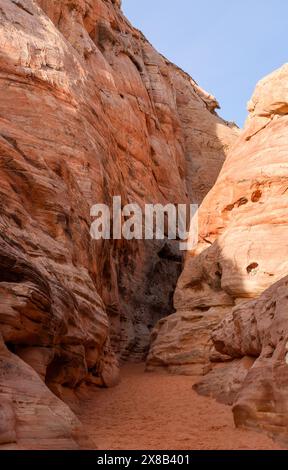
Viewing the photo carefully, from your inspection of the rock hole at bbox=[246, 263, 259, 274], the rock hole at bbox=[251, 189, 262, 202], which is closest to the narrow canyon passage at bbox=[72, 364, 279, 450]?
the rock hole at bbox=[246, 263, 259, 274]

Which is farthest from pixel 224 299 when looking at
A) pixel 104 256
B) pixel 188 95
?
pixel 188 95

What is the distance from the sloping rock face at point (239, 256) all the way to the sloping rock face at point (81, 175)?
2.78 metres

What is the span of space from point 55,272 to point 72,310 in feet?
3.13

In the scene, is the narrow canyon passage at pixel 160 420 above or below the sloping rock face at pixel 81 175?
below

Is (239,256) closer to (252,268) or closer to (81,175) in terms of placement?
(252,268)

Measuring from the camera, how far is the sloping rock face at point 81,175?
376 inches

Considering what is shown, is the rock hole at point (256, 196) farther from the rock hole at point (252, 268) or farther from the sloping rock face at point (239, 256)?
the rock hole at point (252, 268)

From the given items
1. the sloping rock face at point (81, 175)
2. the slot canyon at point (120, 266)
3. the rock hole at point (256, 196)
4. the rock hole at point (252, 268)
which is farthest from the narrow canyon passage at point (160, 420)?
the rock hole at point (256, 196)

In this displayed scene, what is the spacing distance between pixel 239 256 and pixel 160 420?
27.9 ft

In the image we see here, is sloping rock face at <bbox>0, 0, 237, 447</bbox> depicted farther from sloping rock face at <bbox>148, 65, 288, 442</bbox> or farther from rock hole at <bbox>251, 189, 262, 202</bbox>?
rock hole at <bbox>251, 189, 262, 202</bbox>

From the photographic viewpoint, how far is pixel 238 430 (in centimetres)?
872

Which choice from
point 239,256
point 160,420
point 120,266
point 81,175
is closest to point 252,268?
point 239,256
